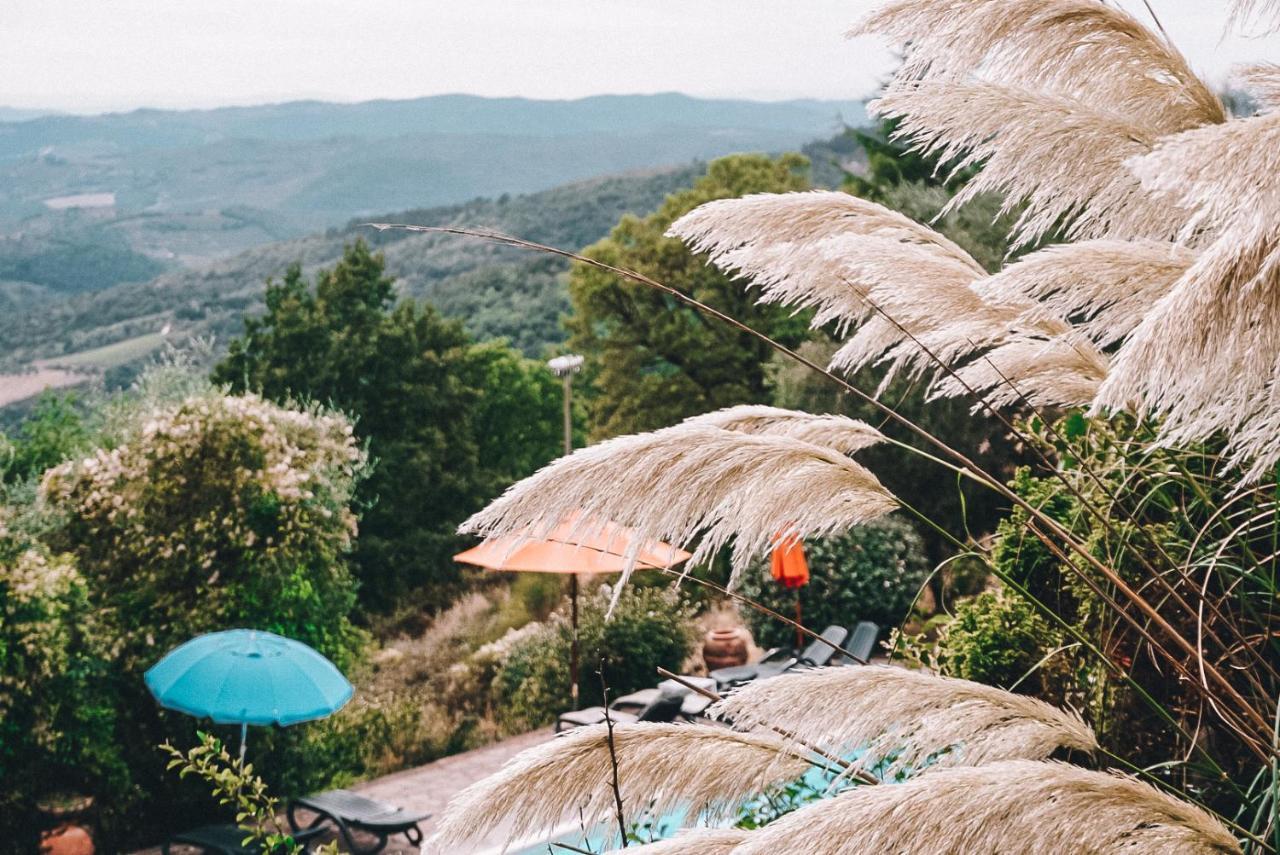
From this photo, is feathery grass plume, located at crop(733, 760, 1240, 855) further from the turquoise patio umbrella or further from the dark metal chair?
the turquoise patio umbrella

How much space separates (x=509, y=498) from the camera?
164 centimetres

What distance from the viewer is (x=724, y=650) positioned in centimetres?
1196

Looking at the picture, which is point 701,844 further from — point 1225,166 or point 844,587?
point 844,587

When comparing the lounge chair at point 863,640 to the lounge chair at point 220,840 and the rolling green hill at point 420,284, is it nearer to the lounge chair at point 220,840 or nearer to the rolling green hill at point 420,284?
the lounge chair at point 220,840

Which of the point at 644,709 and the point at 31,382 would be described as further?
the point at 31,382

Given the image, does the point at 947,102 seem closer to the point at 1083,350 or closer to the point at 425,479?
the point at 1083,350

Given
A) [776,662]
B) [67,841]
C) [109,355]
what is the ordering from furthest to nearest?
[109,355] < [776,662] < [67,841]

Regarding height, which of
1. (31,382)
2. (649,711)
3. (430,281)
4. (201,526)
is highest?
(201,526)

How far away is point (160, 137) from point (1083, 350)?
131601mm

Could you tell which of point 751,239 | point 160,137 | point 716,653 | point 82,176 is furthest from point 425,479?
point 160,137

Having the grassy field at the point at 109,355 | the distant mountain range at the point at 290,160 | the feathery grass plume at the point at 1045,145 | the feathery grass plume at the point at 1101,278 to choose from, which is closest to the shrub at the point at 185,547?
the feathery grass plume at the point at 1045,145

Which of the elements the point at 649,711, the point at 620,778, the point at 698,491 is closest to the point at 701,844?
the point at 620,778

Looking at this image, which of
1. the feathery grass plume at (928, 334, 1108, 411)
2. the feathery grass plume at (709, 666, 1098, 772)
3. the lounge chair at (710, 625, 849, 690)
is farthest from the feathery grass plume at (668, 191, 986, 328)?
the lounge chair at (710, 625, 849, 690)

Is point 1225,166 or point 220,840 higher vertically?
point 1225,166
